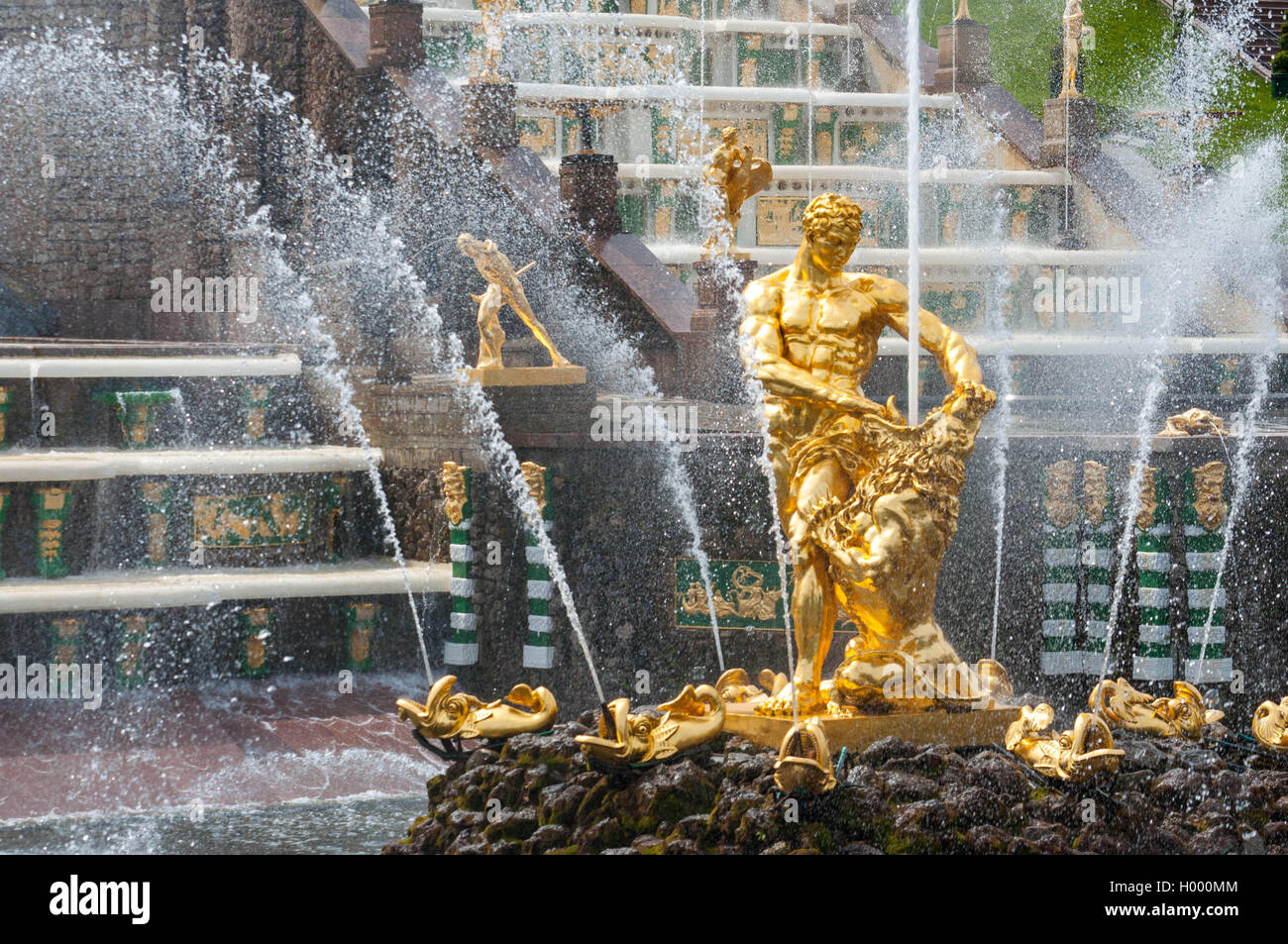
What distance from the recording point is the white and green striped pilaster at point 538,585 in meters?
9.57

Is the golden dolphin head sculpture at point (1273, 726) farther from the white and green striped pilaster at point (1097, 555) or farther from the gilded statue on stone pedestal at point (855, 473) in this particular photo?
the white and green striped pilaster at point (1097, 555)

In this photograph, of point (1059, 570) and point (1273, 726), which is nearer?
point (1273, 726)

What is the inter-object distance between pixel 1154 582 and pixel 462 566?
397 centimetres

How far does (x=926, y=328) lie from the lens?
6.99 m

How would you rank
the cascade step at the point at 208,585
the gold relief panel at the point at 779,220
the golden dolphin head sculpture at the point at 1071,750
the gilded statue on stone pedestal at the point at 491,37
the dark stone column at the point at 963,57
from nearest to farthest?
1. the golden dolphin head sculpture at the point at 1071,750
2. the cascade step at the point at 208,585
3. the gilded statue on stone pedestal at the point at 491,37
4. the gold relief panel at the point at 779,220
5. the dark stone column at the point at 963,57

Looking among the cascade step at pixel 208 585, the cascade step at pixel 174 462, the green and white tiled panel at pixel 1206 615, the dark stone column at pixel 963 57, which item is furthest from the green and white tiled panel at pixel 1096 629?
the dark stone column at pixel 963 57

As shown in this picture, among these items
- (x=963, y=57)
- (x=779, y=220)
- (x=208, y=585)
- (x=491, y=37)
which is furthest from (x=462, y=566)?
(x=963, y=57)

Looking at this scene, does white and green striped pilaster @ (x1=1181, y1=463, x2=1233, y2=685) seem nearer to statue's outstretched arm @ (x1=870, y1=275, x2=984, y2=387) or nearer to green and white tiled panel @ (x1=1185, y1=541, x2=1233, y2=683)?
green and white tiled panel @ (x1=1185, y1=541, x2=1233, y2=683)

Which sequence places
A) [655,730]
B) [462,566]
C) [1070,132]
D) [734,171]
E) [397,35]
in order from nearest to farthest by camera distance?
[655,730] < [462,566] < [734,171] < [397,35] < [1070,132]

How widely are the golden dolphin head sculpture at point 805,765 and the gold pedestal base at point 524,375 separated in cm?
419

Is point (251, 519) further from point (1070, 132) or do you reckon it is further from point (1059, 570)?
point (1070, 132)

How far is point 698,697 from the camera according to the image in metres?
6.56
